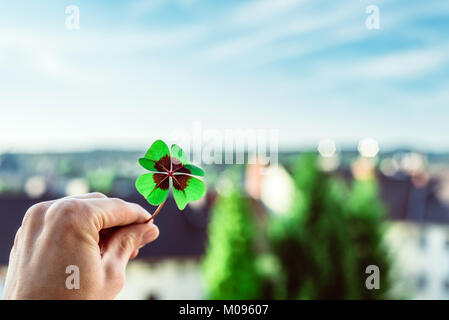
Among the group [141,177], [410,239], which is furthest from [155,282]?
[141,177]

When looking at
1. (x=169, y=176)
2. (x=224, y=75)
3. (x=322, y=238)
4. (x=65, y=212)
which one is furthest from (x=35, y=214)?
(x=322, y=238)

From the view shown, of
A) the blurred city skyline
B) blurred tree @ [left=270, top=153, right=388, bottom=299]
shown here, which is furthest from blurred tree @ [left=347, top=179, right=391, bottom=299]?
the blurred city skyline

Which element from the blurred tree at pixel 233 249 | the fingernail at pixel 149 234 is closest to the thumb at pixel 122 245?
the fingernail at pixel 149 234

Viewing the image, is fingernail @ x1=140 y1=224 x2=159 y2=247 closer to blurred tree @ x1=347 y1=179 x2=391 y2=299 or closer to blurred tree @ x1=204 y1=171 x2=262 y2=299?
blurred tree @ x1=204 y1=171 x2=262 y2=299

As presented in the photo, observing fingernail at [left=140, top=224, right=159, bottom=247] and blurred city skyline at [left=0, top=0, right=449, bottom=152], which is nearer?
fingernail at [left=140, top=224, right=159, bottom=247]

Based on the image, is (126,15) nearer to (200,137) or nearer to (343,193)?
(200,137)

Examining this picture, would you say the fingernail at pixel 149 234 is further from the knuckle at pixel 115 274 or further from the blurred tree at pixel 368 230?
the blurred tree at pixel 368 230
